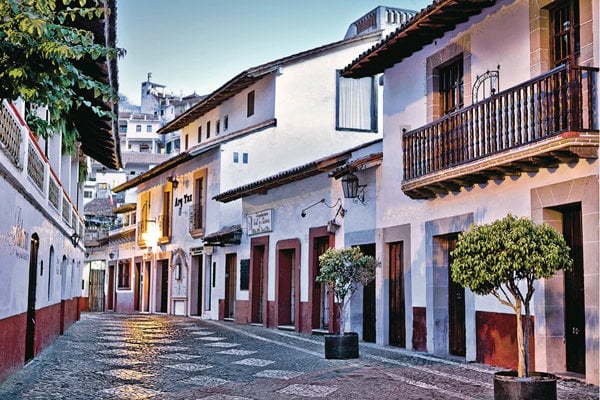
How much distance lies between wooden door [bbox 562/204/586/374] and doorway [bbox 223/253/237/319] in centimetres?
1545

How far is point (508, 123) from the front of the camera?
10539 mm

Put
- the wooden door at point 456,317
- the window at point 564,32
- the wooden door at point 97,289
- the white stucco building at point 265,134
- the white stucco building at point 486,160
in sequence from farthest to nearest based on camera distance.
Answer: the wooden door at point 97,289 < the white stucco building at point 265,134 < the wooden door at point 456,317 < the window at point 564,32 < the white stucco building at point 486,160

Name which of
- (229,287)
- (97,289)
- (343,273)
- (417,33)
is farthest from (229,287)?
(97,289)

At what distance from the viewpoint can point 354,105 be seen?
81.4 feet

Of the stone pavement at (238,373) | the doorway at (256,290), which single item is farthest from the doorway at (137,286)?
the stone pavement at (238,373)

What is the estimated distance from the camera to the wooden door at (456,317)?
13008 mm

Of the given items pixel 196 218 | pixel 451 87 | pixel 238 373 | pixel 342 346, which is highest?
pixel 451 87

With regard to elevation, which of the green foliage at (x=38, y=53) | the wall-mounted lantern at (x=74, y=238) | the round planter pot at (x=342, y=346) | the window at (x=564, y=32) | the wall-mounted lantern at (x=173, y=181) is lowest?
the round planter pot at (x=342, y=346)

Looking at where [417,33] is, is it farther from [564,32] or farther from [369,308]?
[369,308]

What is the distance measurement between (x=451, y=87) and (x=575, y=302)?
15.9 ft

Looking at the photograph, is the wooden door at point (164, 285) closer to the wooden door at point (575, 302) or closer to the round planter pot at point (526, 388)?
the wooden door at point (575, 302)

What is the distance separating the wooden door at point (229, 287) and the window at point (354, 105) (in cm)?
576

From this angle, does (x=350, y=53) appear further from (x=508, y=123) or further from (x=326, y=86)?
(x=508, y=123)

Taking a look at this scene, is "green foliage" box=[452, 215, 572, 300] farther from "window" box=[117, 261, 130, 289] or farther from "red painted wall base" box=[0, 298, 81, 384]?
"window" box=[117, 261, 130, 289]
